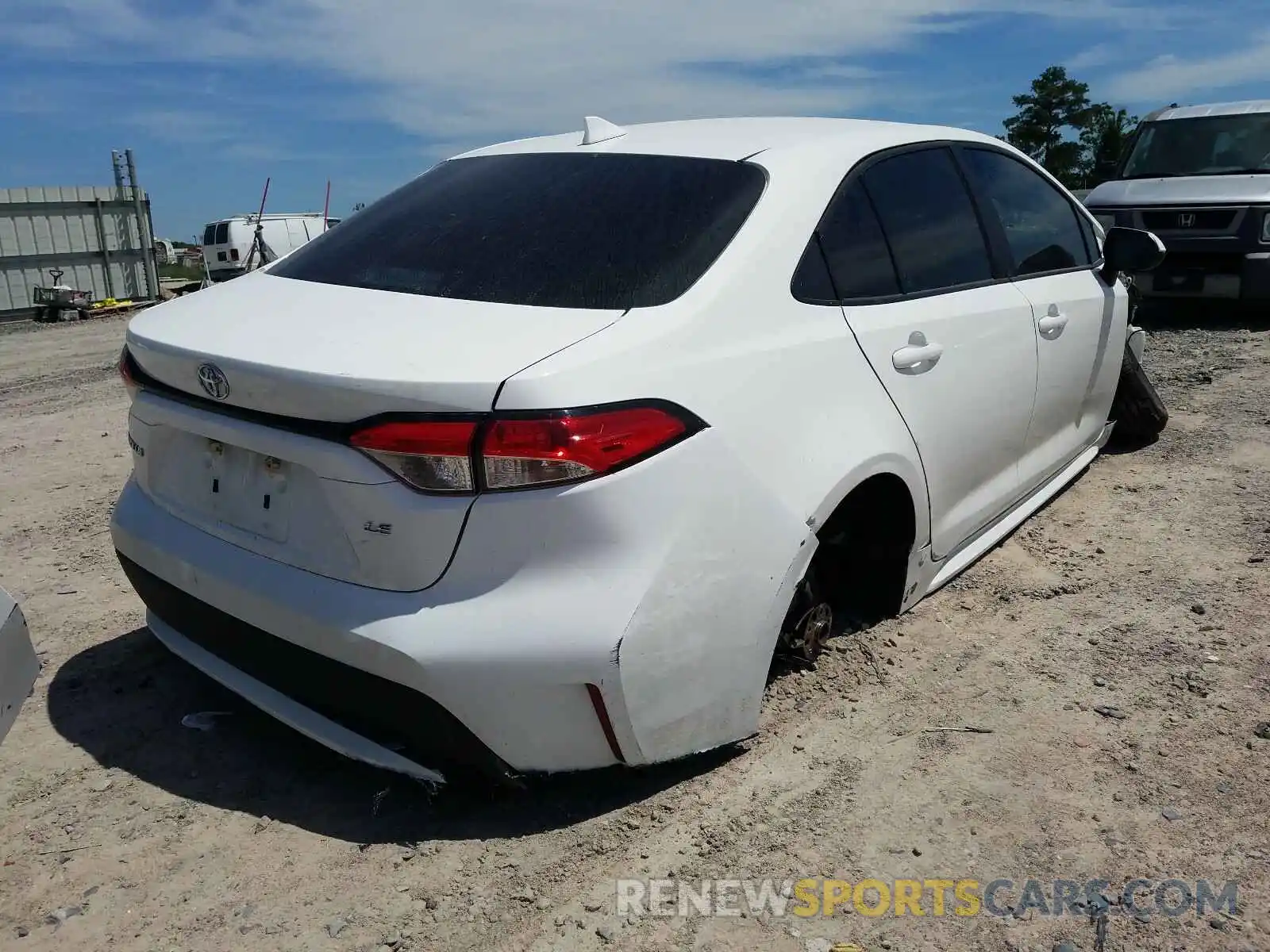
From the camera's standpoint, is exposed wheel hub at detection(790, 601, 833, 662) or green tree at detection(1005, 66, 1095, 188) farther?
green tree at detection(1005, 66, 1095, 188)

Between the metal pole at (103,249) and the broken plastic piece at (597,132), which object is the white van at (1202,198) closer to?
the broken plastic piece at (597,132)

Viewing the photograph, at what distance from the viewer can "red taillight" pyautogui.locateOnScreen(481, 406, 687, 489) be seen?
2076 millimetres

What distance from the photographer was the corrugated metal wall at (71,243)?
1855 centimetres

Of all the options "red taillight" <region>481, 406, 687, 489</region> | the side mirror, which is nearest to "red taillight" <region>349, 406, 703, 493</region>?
"red taillight" <region>481, 406, 687, 489</region>

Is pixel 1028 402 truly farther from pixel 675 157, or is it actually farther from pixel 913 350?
pixel 675 157

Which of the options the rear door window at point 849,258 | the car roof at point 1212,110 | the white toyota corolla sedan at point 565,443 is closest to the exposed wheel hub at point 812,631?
the white toyota corolla sedan at point 565,443

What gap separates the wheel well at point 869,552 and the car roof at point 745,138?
3.25 feet

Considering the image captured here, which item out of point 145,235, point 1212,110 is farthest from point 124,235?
point 1212,110

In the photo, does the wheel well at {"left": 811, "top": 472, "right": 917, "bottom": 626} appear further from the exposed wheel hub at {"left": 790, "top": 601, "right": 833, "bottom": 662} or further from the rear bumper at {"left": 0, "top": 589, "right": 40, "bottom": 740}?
the rear bumper at {"left": 0, "top": 589, "right": 40, "bottom": 740}

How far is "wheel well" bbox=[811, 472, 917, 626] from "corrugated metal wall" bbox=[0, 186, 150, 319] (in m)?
19.6

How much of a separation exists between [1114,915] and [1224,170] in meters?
9.76

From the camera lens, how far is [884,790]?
2.58m

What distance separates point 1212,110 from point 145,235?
1866 cm

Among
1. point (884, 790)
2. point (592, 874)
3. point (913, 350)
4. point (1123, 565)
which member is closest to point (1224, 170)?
point (1123, 565)
